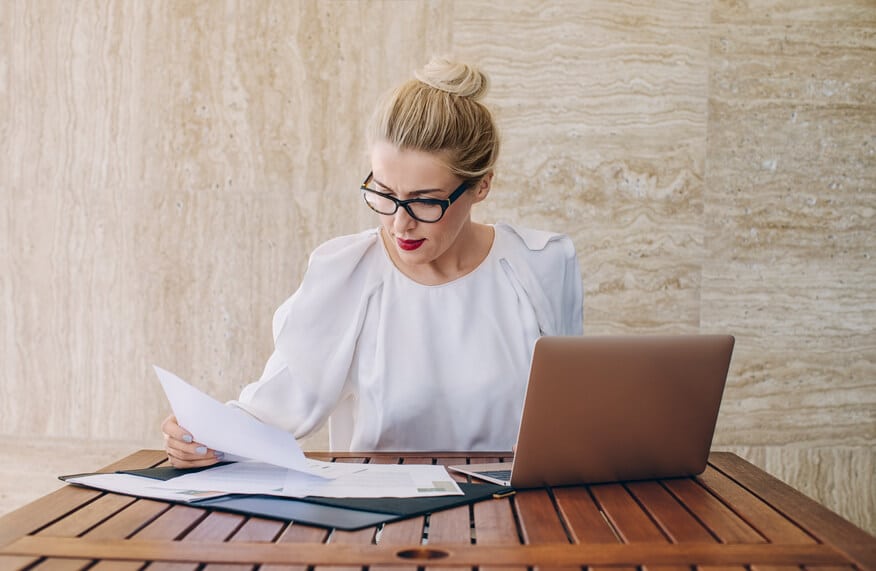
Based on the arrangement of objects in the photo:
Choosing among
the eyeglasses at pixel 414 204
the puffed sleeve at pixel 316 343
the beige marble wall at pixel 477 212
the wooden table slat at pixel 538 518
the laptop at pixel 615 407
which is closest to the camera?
the wooden table slat at pixel 538 518

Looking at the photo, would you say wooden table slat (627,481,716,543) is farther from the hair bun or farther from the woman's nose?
the hair bun

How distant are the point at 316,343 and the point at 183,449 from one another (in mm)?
559

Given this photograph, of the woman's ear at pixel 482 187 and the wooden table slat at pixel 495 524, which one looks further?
the woman's ear at pixel 482 187

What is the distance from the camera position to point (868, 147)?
3.18 m

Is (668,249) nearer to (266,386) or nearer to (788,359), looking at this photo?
(788,359)

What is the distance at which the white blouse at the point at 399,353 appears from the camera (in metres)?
2.09

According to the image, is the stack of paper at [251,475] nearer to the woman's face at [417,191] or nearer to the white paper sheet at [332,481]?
the white paper sheet at [332,481]

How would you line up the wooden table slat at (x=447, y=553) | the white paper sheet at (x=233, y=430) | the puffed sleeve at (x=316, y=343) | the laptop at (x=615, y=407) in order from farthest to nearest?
the puffed sleeve at (x=316, y=343)
the white paper sheet at (x=233, y=430)
the laptop at (x=615, y=407)
the wooden table slat at (x=447, y=553)

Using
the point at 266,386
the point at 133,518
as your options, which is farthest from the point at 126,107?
the point at 133,518

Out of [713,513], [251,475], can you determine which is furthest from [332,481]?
[713,513]

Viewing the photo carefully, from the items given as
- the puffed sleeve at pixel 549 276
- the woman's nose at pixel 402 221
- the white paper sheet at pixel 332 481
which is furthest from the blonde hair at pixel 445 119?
the white paper sheet at pixel 332 481

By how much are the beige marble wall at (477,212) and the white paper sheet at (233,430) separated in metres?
1.64

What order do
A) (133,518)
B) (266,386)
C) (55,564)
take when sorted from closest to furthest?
(55,564) → (133,518) → (266,386)

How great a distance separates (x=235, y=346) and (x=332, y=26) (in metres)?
1.18
